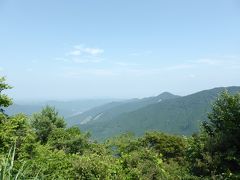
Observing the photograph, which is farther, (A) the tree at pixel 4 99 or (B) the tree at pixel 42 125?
(B) the tree at pixel 42 125

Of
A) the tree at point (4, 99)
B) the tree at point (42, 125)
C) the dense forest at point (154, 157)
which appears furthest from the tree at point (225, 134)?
the tree at point (42, 125)

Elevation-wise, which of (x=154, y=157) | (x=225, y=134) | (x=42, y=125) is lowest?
(x=154, y=157)

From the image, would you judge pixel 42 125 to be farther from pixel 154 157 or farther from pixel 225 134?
pixel 225 134

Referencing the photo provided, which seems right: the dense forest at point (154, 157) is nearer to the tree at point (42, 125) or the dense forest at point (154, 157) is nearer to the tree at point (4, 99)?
the tree at point (4, 99)

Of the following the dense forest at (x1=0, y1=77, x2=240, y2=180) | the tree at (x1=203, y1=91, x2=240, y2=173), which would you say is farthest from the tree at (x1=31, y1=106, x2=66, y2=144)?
the tree at (x1=203, y1=91, x2=240, y2=173)

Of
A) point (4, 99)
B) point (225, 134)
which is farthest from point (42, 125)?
point (225, 134)

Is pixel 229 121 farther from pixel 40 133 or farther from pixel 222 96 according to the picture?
pixel 40 133

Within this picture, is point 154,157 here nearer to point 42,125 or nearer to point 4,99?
point 4,99

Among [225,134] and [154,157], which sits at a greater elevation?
[225,134]

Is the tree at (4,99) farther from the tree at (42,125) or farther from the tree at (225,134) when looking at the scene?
the tree at (42,125)

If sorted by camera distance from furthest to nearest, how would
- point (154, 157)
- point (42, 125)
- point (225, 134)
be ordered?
point (42, 125)
point (154, 157)
point (225, 134)

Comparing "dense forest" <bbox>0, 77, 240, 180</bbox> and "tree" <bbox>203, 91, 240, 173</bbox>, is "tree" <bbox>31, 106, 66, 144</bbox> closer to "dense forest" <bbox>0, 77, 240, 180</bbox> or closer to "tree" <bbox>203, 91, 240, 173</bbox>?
"dense forest" <bbox>0, 77, 240, 180</bbox>

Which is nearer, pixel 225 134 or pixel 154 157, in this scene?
pixel 225 134

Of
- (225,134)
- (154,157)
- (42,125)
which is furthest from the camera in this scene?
(42,125)
